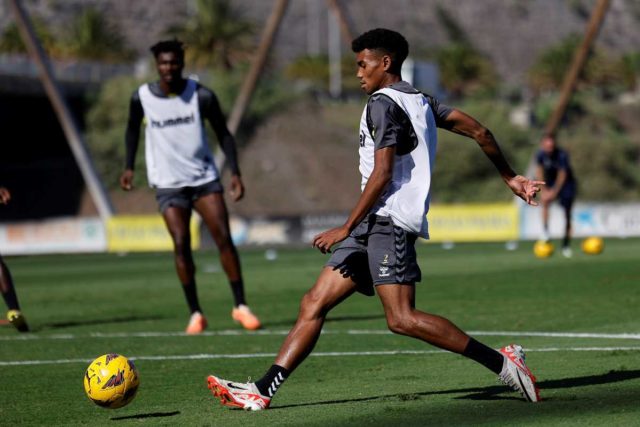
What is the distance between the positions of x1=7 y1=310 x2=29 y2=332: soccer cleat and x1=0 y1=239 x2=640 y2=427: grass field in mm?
141

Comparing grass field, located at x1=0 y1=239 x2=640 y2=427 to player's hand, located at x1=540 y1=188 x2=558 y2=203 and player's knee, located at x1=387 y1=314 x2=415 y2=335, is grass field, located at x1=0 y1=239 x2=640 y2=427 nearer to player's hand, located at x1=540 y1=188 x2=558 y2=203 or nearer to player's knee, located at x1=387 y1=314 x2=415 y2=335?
player's knee, located at x1=387 y1=314 x2=415 y2=335

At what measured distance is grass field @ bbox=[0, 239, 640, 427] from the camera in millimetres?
7195

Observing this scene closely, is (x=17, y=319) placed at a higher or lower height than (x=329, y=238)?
lower

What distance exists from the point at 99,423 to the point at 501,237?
2810cm

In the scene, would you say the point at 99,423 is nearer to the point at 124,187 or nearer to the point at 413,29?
the point at 124,187

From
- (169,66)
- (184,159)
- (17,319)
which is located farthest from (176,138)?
(17,319)

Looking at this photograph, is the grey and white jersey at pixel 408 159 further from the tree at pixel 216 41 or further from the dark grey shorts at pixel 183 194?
the tree at pixel 216 41

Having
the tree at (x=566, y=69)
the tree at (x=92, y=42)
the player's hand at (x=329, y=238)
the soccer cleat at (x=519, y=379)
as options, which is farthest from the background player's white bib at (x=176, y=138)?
the tree at (x=566, y=69)

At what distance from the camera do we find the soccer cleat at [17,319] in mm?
11953

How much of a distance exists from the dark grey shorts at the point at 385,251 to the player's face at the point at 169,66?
179 inches

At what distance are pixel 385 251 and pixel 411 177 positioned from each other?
1.39ft

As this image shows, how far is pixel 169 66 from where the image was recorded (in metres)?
11.6

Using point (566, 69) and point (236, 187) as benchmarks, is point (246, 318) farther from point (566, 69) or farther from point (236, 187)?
point (566, 69)

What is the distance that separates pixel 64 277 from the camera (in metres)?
22.9
